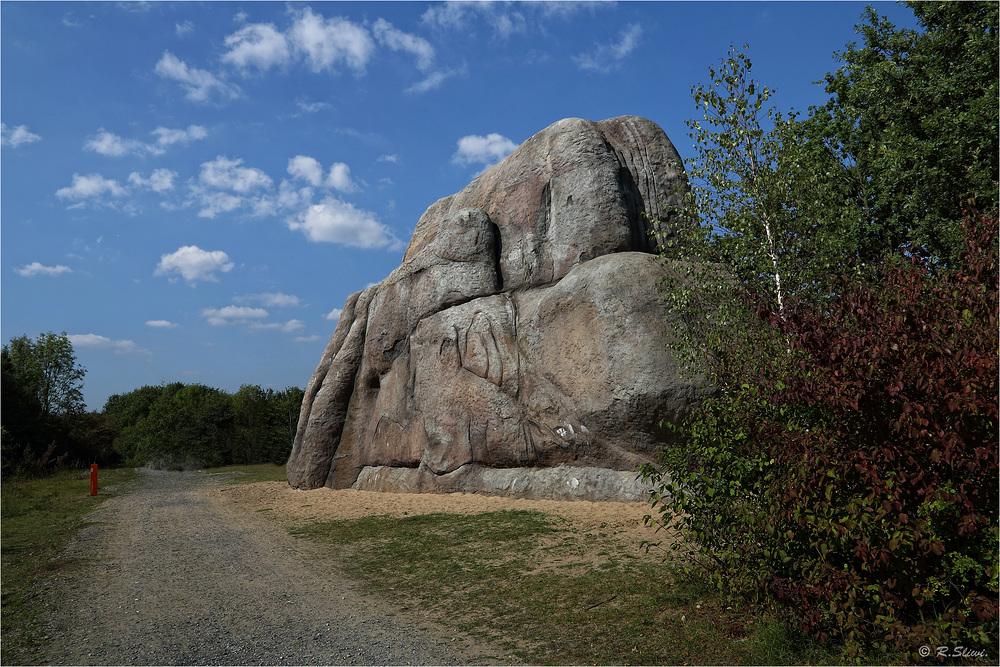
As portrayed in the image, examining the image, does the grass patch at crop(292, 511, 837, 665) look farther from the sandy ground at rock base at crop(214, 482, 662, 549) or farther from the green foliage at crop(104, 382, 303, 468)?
the green foliage at crop(104, 382, 303, 468)

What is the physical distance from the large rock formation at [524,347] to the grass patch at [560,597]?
4100mm

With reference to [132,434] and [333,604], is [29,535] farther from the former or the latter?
[132,434]

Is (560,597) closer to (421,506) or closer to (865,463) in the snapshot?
(865,463)

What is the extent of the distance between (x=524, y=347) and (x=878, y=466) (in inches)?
499

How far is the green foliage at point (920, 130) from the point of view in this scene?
1339 cm

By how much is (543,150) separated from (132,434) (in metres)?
45.7

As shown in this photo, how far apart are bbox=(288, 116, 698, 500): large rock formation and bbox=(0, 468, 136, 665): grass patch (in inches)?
270

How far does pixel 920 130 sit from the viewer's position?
1544 cm

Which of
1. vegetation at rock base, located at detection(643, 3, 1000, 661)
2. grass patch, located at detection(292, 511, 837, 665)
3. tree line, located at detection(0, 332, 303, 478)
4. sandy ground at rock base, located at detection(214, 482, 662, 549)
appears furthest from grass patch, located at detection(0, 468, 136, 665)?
tree line, located at detection(0, 332, 303, 478)

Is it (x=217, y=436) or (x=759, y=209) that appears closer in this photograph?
(x=759, y=209)

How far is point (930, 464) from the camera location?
14.7 feet

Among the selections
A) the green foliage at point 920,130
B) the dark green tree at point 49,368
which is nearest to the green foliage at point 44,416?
the dark green tree at point 49,368

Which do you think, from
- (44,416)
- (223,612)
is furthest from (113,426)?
(223,612)

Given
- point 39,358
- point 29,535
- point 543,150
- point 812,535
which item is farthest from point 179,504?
point 39,358
